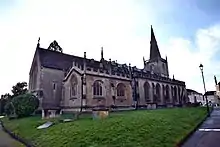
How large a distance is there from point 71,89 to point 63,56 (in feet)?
43.8

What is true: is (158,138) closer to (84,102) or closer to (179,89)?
(84,102)

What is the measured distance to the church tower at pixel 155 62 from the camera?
60.6 meters

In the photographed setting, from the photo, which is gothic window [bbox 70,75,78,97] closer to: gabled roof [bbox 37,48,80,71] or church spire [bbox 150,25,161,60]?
gabled roof [bbox 37,48,80,71]

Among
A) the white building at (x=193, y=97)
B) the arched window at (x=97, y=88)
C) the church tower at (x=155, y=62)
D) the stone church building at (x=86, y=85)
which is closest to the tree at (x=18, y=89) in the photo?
the stone church building at (x=86, y=85)

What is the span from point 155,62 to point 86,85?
36774 mm

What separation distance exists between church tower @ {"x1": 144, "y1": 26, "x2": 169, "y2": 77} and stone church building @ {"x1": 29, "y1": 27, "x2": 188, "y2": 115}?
9.68 metres

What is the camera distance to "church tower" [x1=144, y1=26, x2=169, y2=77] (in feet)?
199

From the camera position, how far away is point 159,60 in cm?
6075

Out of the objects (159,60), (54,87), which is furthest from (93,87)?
(159,60)

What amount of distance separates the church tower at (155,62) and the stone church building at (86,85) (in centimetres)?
968

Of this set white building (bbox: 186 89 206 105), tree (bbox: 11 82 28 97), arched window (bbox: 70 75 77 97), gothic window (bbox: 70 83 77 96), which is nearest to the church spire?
arched window (bbox: 70 75 77 97)

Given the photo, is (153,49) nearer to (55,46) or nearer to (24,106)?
(55,46)

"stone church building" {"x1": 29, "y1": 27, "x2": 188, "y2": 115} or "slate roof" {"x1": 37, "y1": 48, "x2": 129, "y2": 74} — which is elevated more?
"slate roof" {"x1": 37, "y1": 48, "x2": 129, "y2": 74}

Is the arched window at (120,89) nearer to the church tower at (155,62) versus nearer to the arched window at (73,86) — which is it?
the arched window at (73,86)
